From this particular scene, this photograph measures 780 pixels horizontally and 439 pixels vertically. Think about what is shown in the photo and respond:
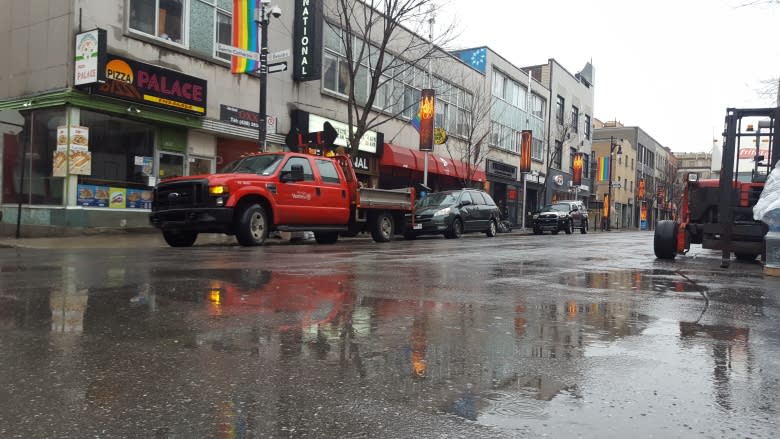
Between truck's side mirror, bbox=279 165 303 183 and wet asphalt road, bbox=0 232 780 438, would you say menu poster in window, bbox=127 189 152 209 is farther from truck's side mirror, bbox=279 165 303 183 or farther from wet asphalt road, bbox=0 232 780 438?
wet asphalt road, bbox=0 232 780 438

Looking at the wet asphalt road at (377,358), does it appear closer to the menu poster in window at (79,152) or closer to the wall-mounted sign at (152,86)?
the menu poster in window at (79,152)

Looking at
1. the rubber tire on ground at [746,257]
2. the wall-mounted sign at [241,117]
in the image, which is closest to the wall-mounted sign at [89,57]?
the wall-mounted sign at [241,117]

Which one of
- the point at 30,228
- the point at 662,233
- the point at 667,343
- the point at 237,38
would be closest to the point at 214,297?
the point at 667,343

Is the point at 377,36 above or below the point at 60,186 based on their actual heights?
above

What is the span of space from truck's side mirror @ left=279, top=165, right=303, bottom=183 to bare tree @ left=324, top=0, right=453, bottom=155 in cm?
701

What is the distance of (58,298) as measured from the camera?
16.7ft

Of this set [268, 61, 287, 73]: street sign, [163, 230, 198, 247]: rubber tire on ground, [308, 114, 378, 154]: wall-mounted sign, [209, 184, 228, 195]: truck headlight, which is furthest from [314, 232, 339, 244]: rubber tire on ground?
[308, 114, 378, 154]: wall-mounted sign

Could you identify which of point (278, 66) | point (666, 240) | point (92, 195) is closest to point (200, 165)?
point (92, 195)

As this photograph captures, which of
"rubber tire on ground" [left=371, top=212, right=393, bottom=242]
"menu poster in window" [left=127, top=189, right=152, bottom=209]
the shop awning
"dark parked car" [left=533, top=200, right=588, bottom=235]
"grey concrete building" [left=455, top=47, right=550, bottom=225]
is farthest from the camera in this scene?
"grey concrete building" [left=455, top=47, right=550, bottom=225]

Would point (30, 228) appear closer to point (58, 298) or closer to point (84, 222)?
point (84, 222)

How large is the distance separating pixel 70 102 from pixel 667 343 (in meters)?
15.3

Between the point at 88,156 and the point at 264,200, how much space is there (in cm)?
593

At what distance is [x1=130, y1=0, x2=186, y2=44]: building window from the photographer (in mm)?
16562

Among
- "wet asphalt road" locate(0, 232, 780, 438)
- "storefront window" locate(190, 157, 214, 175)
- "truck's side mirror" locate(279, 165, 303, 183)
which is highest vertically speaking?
"storefront window" locate(190, 157, 214, 175)
